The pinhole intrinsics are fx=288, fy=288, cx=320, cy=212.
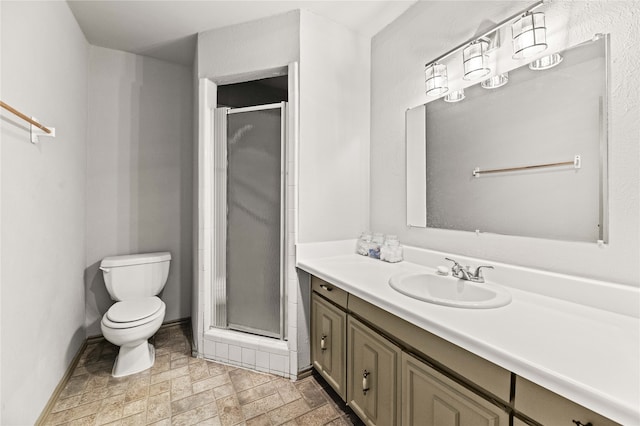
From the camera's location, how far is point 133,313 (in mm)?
1972

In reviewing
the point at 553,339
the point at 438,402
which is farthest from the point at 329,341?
the point at 553,339

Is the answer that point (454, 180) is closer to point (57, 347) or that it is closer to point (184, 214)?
point (184, 214)

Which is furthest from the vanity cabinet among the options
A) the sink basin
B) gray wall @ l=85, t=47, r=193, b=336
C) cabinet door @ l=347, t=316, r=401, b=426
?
gray wall @ l=85, t=47, r=193, b=336

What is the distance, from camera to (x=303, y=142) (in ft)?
6.40

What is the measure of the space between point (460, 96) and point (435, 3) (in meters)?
0.63

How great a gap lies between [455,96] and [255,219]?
5.00 feet

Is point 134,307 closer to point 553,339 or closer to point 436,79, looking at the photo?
point 553,339

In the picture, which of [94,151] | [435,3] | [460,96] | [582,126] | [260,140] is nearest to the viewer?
[582,126]

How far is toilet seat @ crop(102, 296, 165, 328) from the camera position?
6.16 feet

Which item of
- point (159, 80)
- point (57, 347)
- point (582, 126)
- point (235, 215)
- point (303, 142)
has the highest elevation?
point (159, 80)

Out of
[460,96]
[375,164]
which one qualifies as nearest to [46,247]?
[375,164]

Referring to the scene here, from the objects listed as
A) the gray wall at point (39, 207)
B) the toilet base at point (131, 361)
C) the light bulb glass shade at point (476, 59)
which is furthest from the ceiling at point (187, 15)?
the toilet base at point (131, 361)

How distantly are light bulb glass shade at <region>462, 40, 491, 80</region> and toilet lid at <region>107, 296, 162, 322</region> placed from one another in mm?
2461

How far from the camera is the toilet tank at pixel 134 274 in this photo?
224 centimetres
